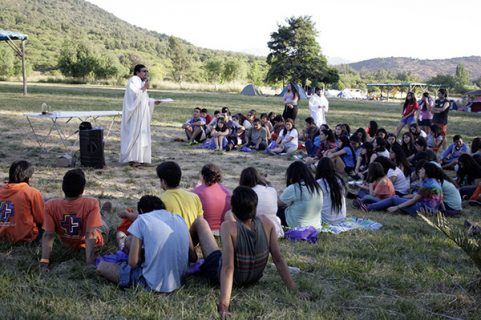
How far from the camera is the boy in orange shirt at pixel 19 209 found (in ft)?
13.9

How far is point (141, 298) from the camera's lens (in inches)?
130

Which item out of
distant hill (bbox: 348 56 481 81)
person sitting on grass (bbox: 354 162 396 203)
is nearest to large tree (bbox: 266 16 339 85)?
person sitting on grass (bbox: 354 162 396 203)

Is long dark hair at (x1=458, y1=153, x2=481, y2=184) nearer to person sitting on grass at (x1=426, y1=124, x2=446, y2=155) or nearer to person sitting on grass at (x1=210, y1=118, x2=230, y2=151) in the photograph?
person sitting on grass at (x1=426, y1=124, x2=446, y2=155)

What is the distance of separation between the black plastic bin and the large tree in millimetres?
56187

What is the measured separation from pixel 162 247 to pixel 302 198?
2.18 m

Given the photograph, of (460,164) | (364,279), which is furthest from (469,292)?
(460,164)

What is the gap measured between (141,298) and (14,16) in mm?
141830

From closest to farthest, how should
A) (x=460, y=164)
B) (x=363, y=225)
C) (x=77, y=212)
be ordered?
1. (x=77, y=212)
2. (x=363, y=225)
3. (x=460, y=164)

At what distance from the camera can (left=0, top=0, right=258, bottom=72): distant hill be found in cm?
8989

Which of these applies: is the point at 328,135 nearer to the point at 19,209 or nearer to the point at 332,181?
the point at 332,181

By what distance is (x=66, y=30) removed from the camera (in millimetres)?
128750

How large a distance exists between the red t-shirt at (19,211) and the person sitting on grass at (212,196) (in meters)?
1.54

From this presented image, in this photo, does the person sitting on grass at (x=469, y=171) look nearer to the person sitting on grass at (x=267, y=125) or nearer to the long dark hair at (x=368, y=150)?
the long dark hair at (x=368, y=150)

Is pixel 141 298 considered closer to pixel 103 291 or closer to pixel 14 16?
pixel 103 291
